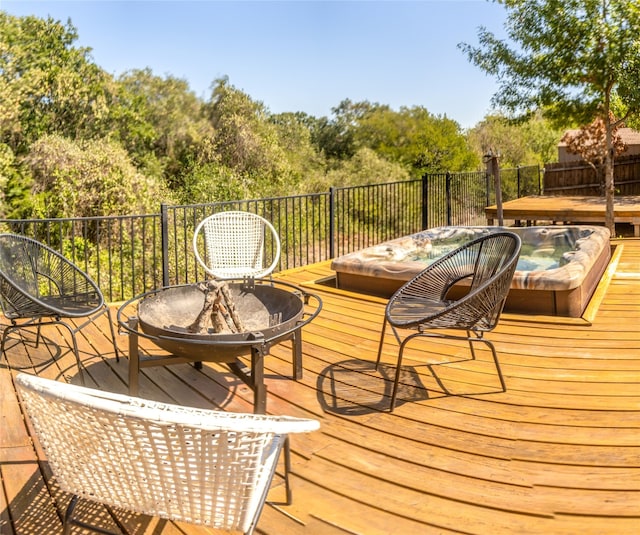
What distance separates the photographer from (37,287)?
3.55 meters

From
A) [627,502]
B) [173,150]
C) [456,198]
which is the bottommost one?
[627,502]

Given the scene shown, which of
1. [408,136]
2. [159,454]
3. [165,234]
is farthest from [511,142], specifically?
[159,454]

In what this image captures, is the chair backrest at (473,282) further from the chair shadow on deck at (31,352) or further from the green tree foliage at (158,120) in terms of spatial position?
the green tree foliage at (158,120)

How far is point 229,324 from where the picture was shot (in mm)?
2801

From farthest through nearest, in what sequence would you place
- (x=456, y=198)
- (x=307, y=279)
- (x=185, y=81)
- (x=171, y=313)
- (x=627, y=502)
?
(x=185, y=81), (x=456, y=198), (x=307, y=279), (x=171, y=313), (x=627, y=502)

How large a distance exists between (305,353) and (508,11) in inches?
284

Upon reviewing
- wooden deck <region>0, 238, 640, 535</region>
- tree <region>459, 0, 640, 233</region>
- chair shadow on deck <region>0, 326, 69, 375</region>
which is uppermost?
tree <region>459, 0, 640, 233</region>

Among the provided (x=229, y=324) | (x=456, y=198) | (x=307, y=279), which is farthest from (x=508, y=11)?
(x=229, y=324)

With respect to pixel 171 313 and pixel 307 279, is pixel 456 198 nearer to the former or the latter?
pixel 307 279

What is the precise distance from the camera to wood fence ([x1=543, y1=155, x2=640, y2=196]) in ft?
46.7

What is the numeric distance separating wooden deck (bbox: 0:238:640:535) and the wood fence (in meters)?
12.0

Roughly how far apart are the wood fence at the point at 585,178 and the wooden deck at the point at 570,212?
3118mm

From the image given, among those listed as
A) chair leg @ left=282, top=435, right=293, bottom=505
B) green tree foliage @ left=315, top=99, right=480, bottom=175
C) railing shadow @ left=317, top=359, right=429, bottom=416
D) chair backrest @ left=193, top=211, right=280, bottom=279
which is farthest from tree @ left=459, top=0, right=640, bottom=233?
green tree foliage @ left=315, top=99, right=480, bottom=175

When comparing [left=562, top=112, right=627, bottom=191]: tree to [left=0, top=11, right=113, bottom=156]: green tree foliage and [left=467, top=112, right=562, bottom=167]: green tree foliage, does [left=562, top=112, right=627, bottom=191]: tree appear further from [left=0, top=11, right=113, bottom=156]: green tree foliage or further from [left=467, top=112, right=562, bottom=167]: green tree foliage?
[left=0, top=11, right=113, bottom=156]: green tree foliage
